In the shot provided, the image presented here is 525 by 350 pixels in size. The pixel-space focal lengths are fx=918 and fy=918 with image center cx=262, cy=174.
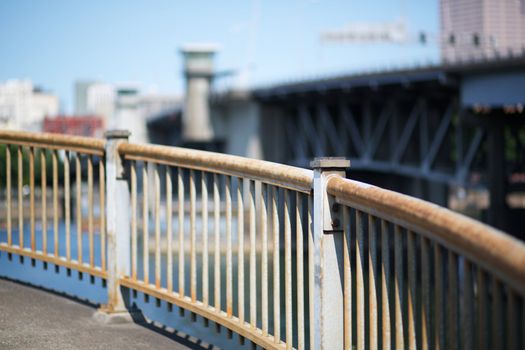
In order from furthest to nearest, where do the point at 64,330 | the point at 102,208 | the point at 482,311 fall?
the point at 102,208
the point at 64,330
the point at 482,311

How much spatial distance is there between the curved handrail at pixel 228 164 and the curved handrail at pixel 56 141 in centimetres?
31

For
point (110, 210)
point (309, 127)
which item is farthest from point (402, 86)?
point (110, 210)

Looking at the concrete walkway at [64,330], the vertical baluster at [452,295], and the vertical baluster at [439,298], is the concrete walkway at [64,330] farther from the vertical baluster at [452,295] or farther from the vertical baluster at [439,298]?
the vertical baluster at [452,295]

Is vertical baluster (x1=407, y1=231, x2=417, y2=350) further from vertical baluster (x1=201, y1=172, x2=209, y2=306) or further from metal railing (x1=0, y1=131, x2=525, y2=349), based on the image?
vertical baluster (x1=201, y1=172, x2=209, y2=306)

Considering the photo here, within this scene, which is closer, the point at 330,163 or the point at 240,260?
the point at 330,163

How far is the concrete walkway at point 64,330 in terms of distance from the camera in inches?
229

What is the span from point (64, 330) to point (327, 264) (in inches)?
91.4

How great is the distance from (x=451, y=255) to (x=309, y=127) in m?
44.5

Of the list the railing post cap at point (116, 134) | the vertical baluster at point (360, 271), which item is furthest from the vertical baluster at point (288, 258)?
the railing post cap at point (116, 134)

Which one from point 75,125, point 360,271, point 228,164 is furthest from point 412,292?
point 75,125

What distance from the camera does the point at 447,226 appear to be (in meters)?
3.43

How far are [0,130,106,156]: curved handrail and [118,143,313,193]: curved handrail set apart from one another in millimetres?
315

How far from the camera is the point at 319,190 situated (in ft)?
15.4

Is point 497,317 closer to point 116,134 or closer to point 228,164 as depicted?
point 228,164
